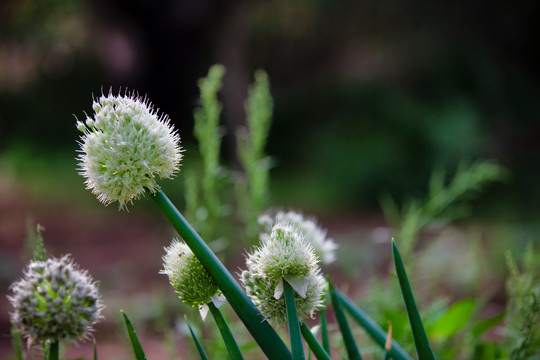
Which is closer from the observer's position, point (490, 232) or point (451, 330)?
point (451, 330)

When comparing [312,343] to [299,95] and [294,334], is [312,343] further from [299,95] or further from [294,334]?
[299,95]

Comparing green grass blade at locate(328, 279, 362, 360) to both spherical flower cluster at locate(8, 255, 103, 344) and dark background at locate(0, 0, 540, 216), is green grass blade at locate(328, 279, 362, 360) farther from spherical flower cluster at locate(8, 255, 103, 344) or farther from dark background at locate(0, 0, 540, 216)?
dark background at locate(0, 0, 540, 216)

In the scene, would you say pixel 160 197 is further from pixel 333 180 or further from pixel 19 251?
pixel 333 180

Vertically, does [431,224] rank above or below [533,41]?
below

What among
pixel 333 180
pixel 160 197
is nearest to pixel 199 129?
pixel 160 197

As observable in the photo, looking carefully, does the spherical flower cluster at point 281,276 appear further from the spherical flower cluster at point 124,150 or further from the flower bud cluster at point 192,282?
the spherical flower cluster at point 124,150

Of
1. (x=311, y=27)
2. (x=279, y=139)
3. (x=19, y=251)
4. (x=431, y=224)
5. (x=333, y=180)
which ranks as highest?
(x=311, y=27)

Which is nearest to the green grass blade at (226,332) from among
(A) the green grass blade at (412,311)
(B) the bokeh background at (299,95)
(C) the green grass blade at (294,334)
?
(C) the green grass blade at (294,334)

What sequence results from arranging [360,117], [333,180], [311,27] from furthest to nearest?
[311,27] → [360,117] → [333,180]
